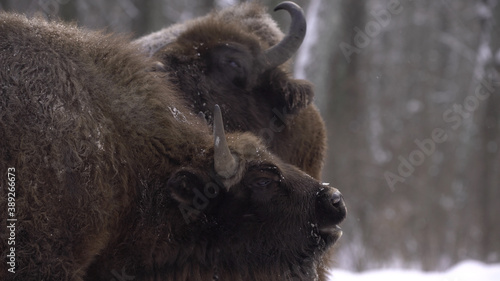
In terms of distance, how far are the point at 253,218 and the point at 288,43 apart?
2735mm

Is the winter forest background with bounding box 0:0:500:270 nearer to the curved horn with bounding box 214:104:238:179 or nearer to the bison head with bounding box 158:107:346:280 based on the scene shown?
the bison head with bounding box 158:107:346:280

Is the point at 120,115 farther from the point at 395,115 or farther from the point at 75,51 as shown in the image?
the point at 395,115

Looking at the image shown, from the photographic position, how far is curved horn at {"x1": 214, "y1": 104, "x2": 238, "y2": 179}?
396 cm

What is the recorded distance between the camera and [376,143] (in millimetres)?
20391

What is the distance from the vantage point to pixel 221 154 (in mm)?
4051

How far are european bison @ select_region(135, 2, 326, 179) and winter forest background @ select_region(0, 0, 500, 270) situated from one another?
141 inches

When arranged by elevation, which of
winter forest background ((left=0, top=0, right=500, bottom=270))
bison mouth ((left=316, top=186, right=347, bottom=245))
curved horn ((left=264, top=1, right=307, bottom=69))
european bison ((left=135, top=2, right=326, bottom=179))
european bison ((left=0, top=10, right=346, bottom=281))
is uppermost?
winter forest background ((left=0, top=0, right=500, bottom=270))

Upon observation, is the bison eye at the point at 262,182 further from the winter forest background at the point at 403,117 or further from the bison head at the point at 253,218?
the winter forest background at the point at 403,117

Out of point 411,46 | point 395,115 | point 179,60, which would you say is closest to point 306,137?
point 179,60

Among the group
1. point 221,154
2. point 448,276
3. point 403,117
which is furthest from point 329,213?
point 403,117

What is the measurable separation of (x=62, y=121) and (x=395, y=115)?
19411mm

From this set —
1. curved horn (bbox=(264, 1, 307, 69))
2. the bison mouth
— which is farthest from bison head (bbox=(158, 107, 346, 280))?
curved horn (bbox=(264, 1, 307, 69))

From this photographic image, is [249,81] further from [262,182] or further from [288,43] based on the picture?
[262,182]

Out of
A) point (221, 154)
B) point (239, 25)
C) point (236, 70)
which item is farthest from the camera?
point (239, 25)
